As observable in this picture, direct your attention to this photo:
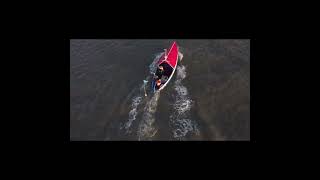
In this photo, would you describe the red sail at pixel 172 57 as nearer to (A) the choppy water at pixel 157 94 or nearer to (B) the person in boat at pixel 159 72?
(A) the choppy water at pixel 157 94

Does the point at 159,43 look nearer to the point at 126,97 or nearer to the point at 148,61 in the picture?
the point at 148,61

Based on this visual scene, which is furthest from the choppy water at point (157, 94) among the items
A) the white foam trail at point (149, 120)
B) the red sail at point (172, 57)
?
the red sail at point (172, 57)

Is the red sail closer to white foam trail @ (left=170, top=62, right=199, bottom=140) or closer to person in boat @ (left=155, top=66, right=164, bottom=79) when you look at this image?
person in boat @ (left=155, top=66, right=164, bottom=79)

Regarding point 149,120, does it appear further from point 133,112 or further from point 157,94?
point 157,94

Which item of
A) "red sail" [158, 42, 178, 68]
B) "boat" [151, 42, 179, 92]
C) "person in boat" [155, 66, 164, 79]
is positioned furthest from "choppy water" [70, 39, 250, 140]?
"person in boat" [155, 66, 164, 79]

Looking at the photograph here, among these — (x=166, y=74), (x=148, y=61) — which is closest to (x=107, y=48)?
(x=148, y=61)

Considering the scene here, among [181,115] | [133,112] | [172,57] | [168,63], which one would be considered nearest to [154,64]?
[168,63]
